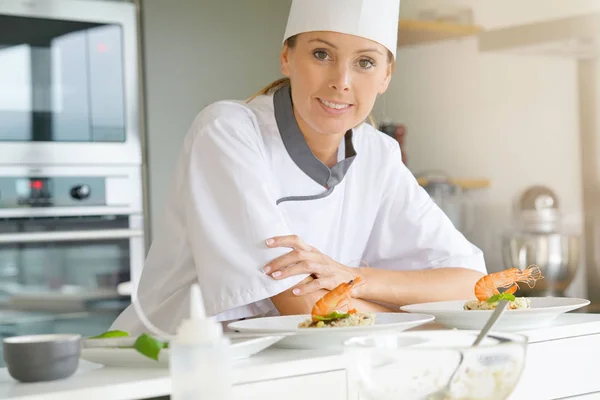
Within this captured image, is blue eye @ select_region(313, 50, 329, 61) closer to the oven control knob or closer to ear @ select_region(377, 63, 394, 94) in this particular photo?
ear @ select_region(377, 63, 394, 94)

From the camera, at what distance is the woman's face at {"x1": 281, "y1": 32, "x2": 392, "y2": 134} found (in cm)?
154

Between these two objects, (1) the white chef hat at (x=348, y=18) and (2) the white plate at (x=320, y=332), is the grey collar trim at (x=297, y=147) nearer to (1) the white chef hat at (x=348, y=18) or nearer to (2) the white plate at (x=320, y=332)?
(1) the white chef hat at (x=348, y=18)

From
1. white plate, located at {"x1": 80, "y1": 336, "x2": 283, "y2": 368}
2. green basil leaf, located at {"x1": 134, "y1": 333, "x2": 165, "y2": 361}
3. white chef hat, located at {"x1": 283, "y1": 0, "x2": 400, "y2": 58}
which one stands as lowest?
white plate, located at {"x1": 80, "y1": 336, "x2": 283, "y2": 368}

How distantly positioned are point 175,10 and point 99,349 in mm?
2159

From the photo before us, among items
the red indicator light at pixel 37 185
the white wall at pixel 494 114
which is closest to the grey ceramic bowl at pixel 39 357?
the red indicator light at pixel 37 185

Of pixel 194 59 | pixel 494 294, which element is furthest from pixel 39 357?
pixel 194 59

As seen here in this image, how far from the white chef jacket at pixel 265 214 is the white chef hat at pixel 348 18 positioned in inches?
6.4

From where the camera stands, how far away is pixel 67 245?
2.74 meters

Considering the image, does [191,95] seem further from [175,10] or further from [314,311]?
[314,311]

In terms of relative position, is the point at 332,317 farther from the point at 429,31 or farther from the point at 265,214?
the point at 429,31

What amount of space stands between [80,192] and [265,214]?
60.9 inches

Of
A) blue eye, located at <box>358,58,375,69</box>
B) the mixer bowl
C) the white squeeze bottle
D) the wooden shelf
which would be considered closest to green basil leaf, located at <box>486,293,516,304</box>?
blue eye, located at <box>358,58,375,69</box>

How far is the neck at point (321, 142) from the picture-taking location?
1643 millimetres

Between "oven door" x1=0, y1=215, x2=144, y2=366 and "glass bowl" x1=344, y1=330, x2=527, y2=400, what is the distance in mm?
2112
